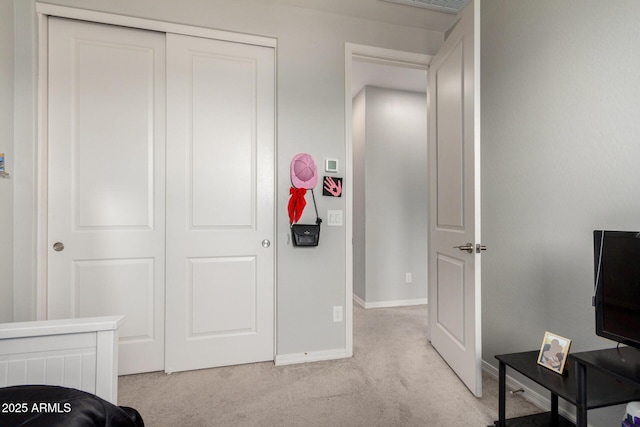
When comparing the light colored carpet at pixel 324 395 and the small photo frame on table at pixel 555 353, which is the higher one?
the small photo frame on table at pixel 555 353

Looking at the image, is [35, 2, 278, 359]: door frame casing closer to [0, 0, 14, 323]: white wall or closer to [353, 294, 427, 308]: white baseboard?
[0, 0, 14, 323]: white wall

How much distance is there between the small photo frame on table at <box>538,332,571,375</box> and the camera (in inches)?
53.3

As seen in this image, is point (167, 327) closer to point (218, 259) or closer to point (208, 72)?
point (218, 259)

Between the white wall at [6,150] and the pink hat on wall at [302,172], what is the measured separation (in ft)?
5.41

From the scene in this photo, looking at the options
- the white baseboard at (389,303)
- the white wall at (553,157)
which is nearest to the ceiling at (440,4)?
the white wall at (553,157)

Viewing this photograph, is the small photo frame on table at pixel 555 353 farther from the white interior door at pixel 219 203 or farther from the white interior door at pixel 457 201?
the white interior door at pixel 219 203

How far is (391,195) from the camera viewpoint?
374cm

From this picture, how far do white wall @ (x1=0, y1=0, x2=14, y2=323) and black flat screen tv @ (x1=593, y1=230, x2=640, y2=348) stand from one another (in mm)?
2861

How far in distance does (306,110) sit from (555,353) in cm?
202

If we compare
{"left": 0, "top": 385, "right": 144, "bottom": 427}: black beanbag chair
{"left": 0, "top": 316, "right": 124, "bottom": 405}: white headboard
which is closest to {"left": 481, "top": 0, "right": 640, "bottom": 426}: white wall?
{"left": 0, "top": 385, "right": 144, "bottom": 427}: black beanbag chair

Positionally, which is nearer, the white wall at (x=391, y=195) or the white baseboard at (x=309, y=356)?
the white baseboard at (x=309, y=356)

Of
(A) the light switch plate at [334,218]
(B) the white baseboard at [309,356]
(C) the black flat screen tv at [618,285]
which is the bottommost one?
(B) the white baseboard at [309,356]

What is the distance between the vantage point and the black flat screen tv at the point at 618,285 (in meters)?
1.04

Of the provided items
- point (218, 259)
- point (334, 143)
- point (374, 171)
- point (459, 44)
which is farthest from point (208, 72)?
point (374, 171)
